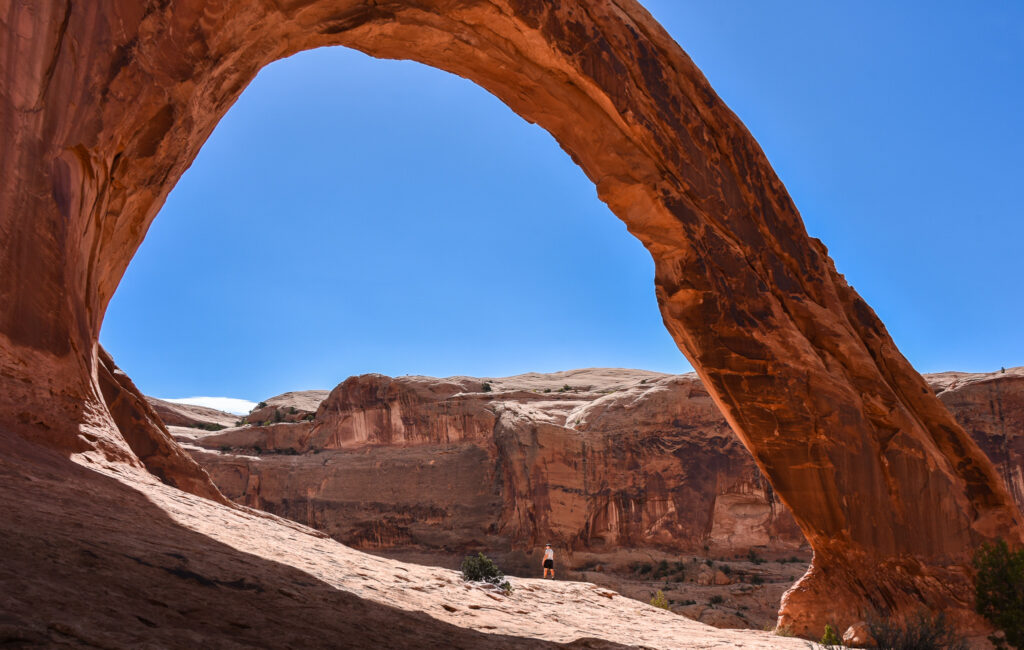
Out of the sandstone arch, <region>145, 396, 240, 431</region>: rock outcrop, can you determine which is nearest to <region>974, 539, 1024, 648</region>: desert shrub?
the sandstone arch

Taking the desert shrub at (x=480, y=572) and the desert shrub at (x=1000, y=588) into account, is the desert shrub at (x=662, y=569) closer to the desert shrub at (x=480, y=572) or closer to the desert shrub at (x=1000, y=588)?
the desert shrub at (x=1000, y=588)

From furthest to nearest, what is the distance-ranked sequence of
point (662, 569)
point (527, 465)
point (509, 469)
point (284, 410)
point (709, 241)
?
point (284, 410), point (509, 469), point (527, 465), point (662, 569), point (709, 241)

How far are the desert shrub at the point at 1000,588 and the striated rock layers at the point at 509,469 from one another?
2490 centimetres

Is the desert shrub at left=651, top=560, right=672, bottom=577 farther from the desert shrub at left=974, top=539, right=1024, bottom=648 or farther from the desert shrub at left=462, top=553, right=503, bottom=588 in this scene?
the desert shrub at left=462, top=553, right=503, bottom=588

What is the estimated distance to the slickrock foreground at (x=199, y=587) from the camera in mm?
3832

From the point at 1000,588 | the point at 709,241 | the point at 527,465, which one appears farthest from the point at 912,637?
the point at 527,465

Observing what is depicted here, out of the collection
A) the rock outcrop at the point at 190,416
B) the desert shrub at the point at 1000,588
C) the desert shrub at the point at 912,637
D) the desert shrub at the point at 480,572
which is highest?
the rock outcrop at the point at 190,416

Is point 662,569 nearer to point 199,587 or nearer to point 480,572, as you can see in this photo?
point 480,572

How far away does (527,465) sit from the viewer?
3744cm

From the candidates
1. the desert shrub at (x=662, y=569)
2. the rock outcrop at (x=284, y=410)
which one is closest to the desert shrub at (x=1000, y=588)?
the desert shrub at (x=662, y=569)

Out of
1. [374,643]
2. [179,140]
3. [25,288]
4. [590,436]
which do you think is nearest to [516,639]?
[374,643]

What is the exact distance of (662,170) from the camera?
1436 cm

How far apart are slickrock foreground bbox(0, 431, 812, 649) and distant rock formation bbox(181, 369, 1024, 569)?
26518mm

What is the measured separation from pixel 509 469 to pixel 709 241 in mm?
26680
